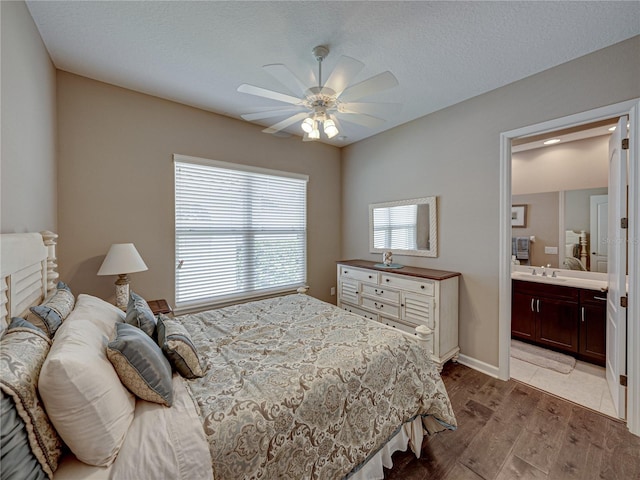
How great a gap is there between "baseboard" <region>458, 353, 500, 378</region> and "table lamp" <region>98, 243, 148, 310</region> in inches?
131

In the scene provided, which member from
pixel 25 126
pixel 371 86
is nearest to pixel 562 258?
pixel 371 86

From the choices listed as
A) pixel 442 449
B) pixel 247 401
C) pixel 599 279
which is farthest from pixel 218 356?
pixel 599 279

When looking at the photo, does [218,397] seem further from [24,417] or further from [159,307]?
[159,307]

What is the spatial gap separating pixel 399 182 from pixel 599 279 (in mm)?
2562

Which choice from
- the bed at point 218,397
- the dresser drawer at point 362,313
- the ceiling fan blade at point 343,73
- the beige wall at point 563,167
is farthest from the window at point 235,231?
the beige wall at point 563,167

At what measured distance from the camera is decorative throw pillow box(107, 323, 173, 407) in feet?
3.44

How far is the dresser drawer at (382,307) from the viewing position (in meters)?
3.00

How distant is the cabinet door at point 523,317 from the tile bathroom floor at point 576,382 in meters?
0.49

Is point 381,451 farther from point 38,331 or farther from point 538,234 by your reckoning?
point 538,234

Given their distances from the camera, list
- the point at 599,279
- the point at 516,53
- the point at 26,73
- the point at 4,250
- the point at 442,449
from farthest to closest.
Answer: the point at 599,279
the point at 516,53
the point at 442,449
the point at 26,73
the point at 4,250

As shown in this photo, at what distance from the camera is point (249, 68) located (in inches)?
87.9

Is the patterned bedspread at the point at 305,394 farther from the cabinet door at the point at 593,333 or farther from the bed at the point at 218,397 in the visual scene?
the cabinet door at the point at 593,333

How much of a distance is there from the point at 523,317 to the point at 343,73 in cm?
350

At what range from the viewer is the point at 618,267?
202cm
